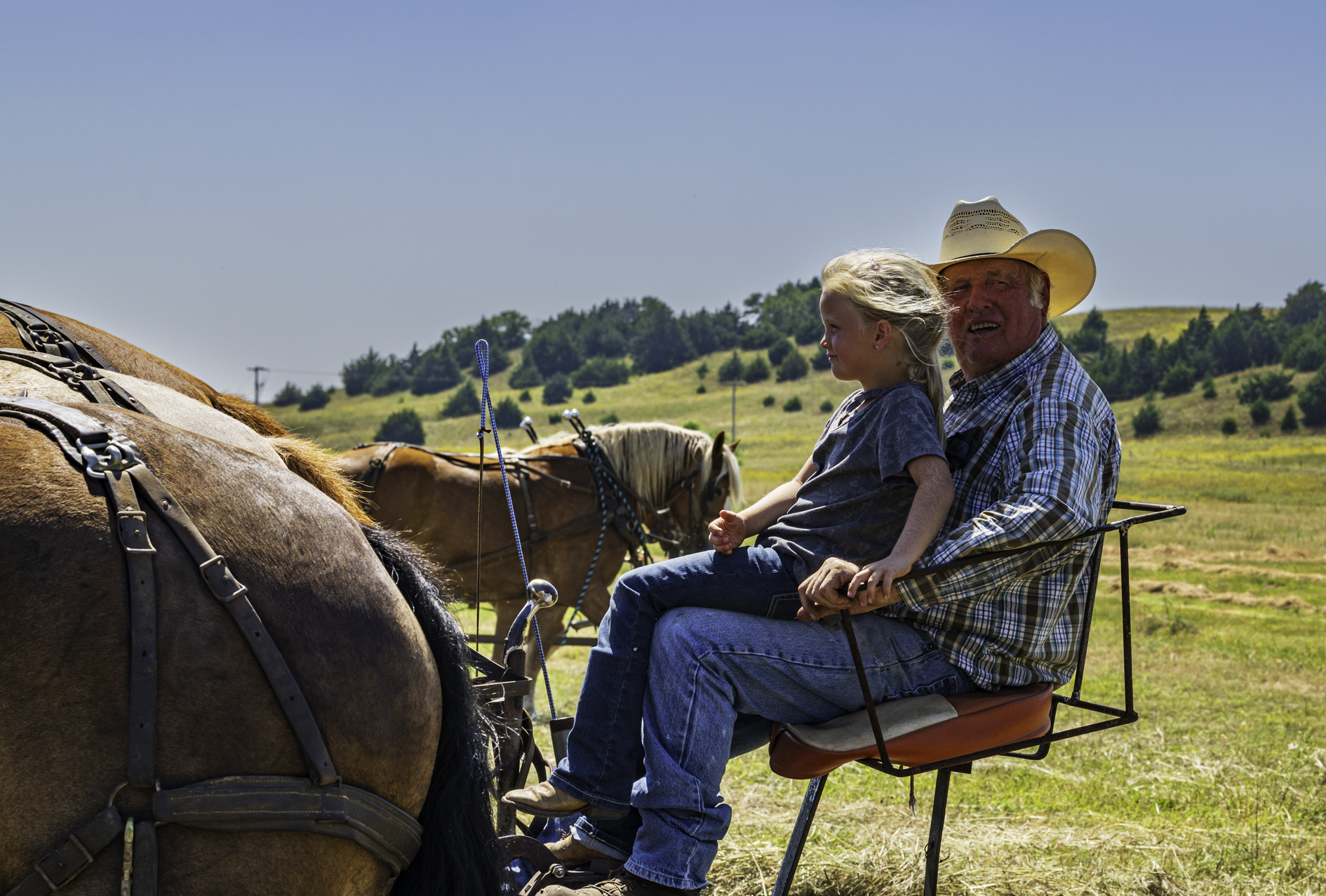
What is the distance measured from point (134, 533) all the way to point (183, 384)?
1989 millimetres

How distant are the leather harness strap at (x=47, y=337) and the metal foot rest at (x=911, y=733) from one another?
212 cm

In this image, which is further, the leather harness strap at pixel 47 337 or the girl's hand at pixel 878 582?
the leather harness strap at pixel 47 337

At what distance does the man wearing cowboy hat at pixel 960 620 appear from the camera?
2.22 metres

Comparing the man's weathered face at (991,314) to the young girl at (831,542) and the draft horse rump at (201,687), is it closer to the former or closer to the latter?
the young girl at (831,542)

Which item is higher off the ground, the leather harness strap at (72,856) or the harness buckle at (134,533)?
the harness buckle at (134,533)

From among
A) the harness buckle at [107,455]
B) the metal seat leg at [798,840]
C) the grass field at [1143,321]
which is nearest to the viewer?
the harness buckle at [107,455]

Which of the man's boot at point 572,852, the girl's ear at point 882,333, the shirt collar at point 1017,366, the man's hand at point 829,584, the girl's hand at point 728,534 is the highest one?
the girl's ear at point 882,333

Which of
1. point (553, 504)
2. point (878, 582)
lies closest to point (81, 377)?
point (878, 582)

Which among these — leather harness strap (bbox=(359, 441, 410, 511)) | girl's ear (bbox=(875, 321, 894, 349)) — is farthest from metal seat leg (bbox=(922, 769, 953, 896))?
leather harness strap (bbox=(359, 441, 410, 511))

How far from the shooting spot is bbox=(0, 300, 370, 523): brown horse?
7.68ft

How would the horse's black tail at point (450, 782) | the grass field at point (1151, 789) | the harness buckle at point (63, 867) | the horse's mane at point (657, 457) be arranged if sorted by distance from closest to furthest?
1. the harness buckle at point (63, 867)
2. the horse's black tail at point (450, 782)
3. the grass field at point (1151, 789)
4. the horse's mane at point (657, 457)

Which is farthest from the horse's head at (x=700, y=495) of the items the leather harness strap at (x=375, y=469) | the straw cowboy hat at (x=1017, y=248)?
the straw cowboy hat at (x=1017, y=248)

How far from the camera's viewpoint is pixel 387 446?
6348 millimetres

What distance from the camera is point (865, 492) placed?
2428 mm
